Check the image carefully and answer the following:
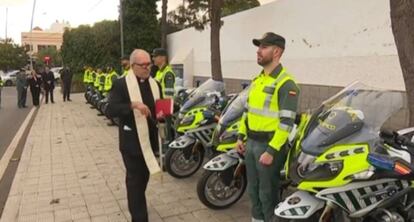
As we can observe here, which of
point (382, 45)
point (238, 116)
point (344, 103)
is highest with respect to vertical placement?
point (382, 45)

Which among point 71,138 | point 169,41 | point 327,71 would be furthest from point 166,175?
point 169,41

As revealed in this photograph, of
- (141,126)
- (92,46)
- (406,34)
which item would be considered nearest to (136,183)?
(141,126)

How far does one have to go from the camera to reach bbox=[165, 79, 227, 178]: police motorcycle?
20.2 feet

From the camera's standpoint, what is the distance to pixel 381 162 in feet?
9.27

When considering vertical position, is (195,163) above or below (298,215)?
below

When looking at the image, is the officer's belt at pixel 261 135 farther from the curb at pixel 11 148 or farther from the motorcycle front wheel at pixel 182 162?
the curb at pixel 11 148

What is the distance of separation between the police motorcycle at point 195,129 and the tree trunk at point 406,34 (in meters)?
2.57

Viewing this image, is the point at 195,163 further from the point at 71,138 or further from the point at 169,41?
the point at 169,41

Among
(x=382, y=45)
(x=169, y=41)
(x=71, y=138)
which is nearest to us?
(x=382, y=45)

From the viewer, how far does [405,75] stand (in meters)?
4.48

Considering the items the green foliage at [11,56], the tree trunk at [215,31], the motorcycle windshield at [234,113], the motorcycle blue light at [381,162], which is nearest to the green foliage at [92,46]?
the tree trunk at [215,31]

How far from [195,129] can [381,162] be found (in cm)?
359

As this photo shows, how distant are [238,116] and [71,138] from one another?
6287mm

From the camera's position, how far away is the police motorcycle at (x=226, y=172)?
4777 millimetres
